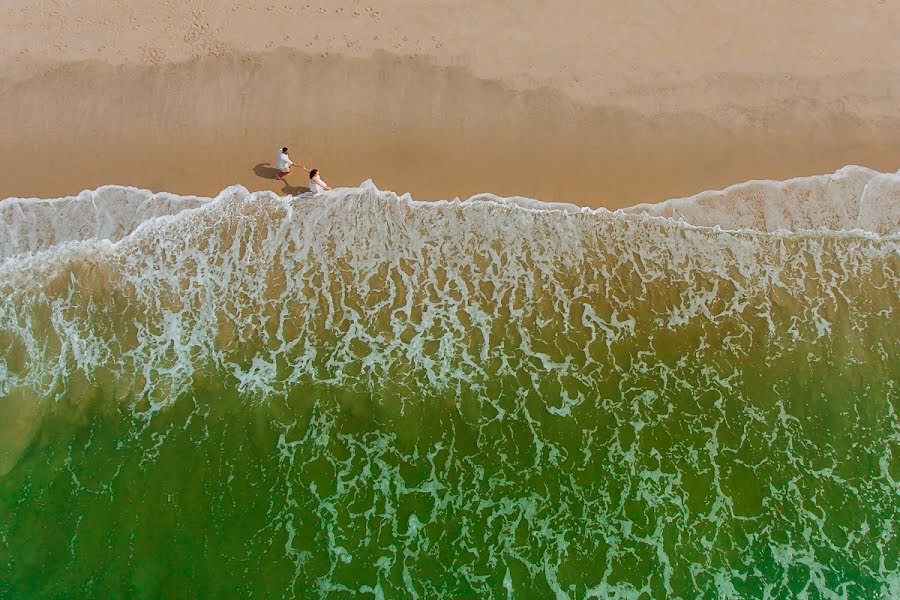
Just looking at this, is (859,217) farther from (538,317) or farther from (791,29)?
(538,317)

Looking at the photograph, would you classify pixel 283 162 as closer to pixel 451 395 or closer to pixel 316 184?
pixel 316 184

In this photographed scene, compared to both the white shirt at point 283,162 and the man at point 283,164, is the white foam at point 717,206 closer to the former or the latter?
the man at point 283,164

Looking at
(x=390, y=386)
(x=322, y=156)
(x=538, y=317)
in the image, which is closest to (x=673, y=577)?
(x=538, y=317)

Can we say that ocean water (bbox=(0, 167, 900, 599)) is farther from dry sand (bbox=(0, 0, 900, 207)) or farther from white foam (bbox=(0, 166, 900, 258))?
dry sand (bbox=(0, 0, 900, 207))

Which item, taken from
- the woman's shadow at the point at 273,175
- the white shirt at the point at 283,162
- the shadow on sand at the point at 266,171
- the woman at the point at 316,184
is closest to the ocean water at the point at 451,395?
the woman's shadow at the point at 273,175

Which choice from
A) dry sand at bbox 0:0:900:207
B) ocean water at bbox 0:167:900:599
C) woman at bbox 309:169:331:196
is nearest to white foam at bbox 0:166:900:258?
ocean water at bbox 0:167:900:599
